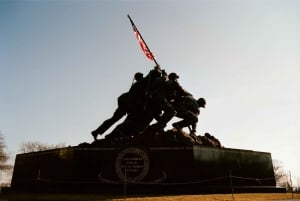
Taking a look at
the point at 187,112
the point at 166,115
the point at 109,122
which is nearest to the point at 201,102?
the point at 187,112

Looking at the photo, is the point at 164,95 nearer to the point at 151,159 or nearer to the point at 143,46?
the point at 143,46

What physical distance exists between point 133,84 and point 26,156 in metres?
6.23

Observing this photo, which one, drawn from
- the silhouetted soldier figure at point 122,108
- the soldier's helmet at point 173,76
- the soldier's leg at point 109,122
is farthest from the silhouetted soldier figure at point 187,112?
the soldier's leg at point 109,122

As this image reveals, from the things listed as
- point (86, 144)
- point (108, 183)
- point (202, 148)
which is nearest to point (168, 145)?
point (202, 148)

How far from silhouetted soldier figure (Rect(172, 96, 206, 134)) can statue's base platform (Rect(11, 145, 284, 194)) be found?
2267 mm

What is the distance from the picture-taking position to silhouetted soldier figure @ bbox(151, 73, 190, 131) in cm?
1459

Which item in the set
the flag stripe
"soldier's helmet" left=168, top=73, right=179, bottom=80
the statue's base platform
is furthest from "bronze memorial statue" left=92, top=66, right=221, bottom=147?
the statue's base platform

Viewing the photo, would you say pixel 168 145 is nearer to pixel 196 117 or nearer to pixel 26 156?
pixel 196 117

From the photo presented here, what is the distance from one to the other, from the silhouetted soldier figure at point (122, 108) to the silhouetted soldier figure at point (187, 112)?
87.2 inches

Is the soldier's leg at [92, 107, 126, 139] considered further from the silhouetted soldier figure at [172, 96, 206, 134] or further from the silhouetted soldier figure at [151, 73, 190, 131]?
the silhouetted soldier figure at [172, 96, 206, 134]

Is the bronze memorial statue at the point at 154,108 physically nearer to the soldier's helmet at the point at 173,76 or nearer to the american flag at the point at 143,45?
the soldier's helmet at the point at 173,76

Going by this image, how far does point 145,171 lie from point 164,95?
15.4 feet

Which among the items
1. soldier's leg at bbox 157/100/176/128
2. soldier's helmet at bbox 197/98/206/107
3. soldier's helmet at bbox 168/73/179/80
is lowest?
soldier's leg at bbox 157/100/176/128

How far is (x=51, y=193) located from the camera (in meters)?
11.1
